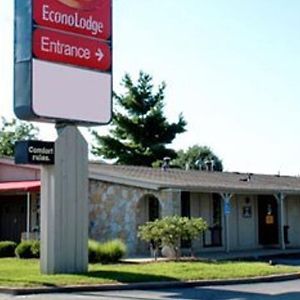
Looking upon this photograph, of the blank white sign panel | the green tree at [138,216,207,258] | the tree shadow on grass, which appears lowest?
the tree shadow on grass

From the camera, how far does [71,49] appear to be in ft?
64.2

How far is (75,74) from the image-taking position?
1967 centimetres

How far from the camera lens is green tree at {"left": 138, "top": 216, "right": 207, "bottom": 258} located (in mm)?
23938

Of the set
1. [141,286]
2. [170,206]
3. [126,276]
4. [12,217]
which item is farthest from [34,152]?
[12,217]

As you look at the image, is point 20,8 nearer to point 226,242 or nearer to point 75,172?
point 75,172

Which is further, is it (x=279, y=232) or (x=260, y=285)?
(x=279, y=232)

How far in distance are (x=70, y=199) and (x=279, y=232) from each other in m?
15.2

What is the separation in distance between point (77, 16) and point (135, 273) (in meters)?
7.13

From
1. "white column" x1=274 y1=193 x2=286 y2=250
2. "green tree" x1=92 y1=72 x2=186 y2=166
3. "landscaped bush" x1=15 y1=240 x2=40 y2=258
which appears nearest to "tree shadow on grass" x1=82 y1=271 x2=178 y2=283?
"landscaped bush" x1=15 y1=240 x2=40 y2=258

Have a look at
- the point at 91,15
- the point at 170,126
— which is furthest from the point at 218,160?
the point at 91,15

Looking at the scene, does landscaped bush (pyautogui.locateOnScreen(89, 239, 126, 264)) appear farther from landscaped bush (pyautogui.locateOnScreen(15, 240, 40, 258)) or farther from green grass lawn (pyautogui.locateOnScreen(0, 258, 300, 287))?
landscaped bush (pyautogui.locateOnScreen(15, 240, 40, 258))

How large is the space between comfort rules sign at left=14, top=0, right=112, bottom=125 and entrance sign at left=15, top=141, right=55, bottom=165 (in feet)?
2.23

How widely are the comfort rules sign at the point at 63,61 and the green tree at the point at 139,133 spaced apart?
123ft

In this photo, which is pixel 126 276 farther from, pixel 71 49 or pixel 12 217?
pixel 12 217
